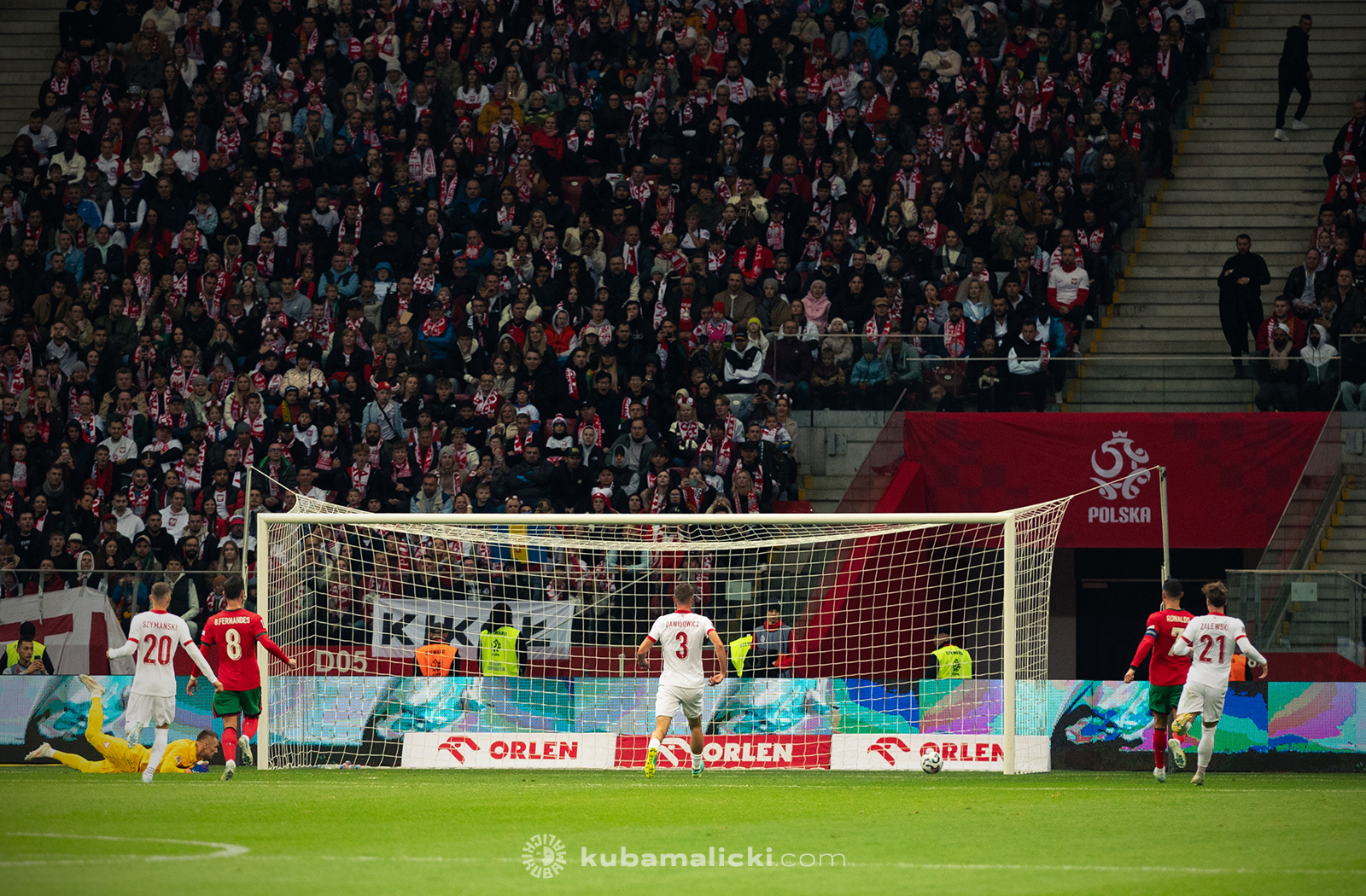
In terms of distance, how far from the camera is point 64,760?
1488cm

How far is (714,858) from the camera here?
29.1 ft

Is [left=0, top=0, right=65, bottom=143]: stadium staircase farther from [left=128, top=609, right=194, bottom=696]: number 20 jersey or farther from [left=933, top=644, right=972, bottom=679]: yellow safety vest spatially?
[left=933, top=644, right=972, bottom=679]: yellow safety vest

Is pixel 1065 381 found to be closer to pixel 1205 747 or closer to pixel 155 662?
pixel 1205 747

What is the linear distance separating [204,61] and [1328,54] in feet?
54.4

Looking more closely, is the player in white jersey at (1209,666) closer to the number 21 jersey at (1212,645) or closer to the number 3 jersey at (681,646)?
the number 21 jersey at (1212,645)

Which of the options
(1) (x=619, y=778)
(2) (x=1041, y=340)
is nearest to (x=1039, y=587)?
(2) (x=1041, y=340)

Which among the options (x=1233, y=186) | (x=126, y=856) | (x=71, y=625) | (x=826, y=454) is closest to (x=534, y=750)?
(x=71, y=625)

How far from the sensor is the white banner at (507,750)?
1555cm

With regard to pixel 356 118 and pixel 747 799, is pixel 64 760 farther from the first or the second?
pixel 356 118

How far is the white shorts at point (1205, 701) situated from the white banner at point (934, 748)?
6.50 feet

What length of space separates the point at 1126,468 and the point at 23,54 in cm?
1905

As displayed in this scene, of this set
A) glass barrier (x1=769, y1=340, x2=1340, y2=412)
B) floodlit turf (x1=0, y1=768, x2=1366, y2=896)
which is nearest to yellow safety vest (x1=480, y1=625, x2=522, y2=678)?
floodlit turf (x1=0, y1=768, x2=1366, y2=896)

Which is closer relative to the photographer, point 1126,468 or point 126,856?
point 126,856

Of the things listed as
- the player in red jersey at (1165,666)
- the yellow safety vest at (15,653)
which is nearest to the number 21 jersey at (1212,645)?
the player in red jersey at (1165,666)
